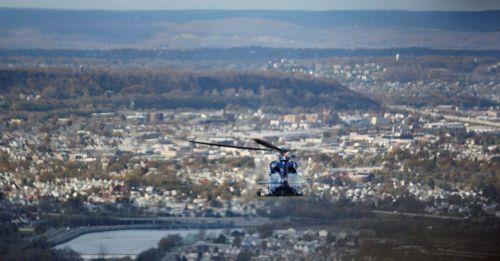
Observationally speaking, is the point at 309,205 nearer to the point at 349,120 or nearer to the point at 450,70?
the point at 349,120

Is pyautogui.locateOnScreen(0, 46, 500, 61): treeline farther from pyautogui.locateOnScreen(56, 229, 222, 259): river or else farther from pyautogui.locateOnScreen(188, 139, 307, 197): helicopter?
pyautogui.locateOnScreen(188, 139, 307, 197): helicopter

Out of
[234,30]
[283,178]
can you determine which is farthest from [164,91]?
[283,178]

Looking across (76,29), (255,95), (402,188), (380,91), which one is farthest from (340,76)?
(402,188)

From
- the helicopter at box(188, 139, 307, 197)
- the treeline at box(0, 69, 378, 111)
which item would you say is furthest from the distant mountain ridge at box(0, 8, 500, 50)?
the helicopter at box(188, 139, 307, 197)

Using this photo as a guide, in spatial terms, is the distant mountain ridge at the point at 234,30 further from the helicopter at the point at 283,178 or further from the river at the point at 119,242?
the helicopter at the point at 283,178

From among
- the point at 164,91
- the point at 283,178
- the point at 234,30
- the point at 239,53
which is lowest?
the point at 239,53

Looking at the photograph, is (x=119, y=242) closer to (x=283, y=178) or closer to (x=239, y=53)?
(x=283, y=178)

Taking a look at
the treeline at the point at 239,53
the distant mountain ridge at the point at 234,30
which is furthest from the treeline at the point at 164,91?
the treeline at the point at 239,53
